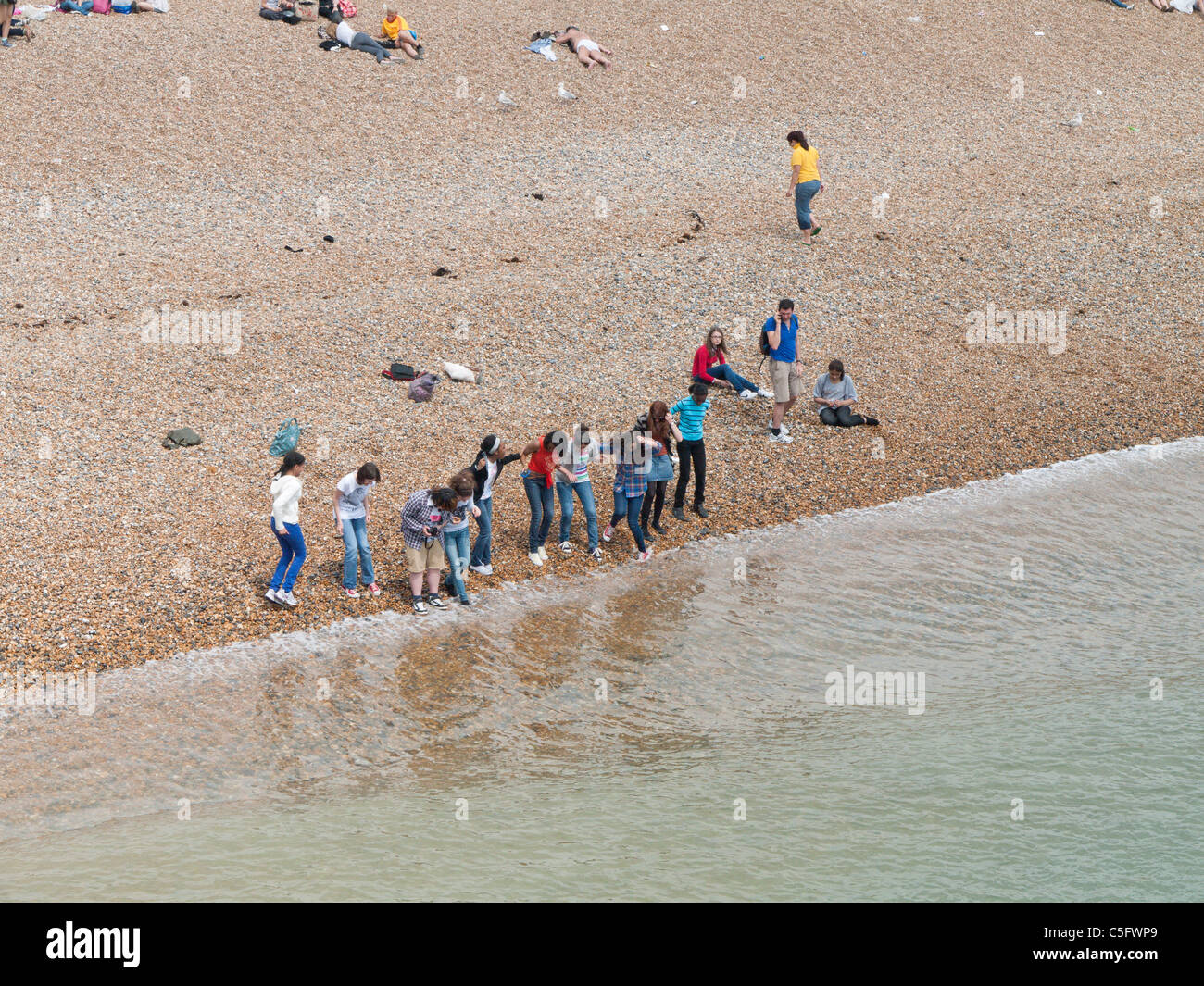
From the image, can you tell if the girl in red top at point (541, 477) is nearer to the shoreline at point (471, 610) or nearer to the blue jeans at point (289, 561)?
the shoreline at point (471, 610)

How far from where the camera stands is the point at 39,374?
1527 centimetres

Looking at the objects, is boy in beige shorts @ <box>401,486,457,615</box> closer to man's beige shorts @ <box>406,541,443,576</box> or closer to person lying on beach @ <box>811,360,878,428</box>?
man's beige shorts @ <box>406,541,443,576</box>

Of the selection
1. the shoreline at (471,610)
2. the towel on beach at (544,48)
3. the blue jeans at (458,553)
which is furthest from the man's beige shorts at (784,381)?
the towel on beach at (544,48)

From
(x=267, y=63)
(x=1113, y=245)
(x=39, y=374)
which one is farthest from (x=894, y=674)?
(x=267, y=63)

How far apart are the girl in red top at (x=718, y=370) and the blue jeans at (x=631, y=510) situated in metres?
2.66

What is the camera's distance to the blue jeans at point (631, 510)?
43.0ft

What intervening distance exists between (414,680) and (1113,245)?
16.7 meters

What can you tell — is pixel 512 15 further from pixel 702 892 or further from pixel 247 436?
pixel 702 892

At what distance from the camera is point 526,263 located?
19500mm

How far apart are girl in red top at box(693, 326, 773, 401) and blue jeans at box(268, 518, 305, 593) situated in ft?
20.2

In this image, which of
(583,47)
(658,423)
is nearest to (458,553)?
(658,423)

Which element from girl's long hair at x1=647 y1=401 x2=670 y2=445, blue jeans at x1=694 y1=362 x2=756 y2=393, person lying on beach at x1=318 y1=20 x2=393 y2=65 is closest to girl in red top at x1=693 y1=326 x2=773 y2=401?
blue jeans at x1=694 y1=362 x2=756 y2=393

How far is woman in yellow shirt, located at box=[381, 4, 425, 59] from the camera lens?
25891mm

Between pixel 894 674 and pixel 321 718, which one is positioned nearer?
pixel 321 718
